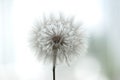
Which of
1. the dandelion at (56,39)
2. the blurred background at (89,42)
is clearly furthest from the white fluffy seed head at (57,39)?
the blurred background at (89,42)

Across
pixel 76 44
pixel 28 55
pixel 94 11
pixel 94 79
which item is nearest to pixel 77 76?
pixel 94 79

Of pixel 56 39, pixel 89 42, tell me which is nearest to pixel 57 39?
pixel 56 39

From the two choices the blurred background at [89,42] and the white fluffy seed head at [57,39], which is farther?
the blurred background at [89,42]

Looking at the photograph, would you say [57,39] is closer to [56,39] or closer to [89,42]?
[56,39]

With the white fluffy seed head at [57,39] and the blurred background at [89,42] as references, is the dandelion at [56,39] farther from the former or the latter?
the blurred background at [89,42]

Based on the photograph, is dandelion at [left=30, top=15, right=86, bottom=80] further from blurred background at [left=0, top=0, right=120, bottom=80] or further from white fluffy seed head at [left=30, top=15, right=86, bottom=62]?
blurred background at [left=0, top=0, right=120, bottom=80]

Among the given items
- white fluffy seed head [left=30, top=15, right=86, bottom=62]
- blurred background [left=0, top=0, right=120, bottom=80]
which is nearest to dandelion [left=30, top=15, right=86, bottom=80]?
white fluffy seed head [left=30, top=15, right=86, bottom=62]
